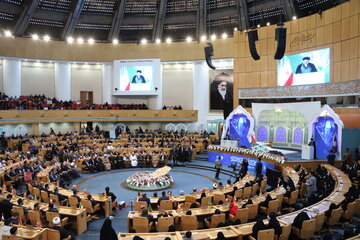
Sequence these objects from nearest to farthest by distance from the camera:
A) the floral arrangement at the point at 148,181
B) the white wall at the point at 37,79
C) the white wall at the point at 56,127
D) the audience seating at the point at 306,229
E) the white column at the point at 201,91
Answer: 1. the audience seating at the point at 306,229
2. the floral arrangement at the point at 148,181
3. the white wall at the point at 56,127
4. the white wall at the point at 37,79
5. the white column at the point at 201,91

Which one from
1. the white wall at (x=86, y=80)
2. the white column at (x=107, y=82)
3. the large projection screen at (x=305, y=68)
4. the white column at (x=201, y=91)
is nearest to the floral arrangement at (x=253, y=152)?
the large projection screen at (x=305, y=68)

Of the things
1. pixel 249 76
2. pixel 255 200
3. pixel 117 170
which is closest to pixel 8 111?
pixel 117 170

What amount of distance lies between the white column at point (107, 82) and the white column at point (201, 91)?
949cm

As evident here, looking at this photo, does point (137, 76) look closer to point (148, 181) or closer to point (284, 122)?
point (284, 122)

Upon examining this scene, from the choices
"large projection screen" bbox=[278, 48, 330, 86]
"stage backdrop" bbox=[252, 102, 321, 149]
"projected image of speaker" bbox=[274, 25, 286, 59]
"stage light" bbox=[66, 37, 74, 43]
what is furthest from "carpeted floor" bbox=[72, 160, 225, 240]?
"stage light" bbox=[66, 37, 74, 43]

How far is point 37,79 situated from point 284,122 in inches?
986

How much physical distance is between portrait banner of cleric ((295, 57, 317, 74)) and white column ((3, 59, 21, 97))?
1016 inches

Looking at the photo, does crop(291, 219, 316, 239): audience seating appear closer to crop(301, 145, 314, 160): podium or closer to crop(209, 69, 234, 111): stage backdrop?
crop(301, 145, 314, 160): podium

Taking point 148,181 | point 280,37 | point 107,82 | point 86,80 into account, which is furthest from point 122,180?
point 86,80

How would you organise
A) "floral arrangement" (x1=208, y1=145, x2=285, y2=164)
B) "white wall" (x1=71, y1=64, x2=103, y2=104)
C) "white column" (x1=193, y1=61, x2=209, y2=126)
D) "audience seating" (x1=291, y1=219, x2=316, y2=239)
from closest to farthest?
"audience seating" (x1=291, y1=219, x2=316, y2=239), "floral arrangement" (x1=208, y1=145, x2=285, y2=164), "white column" (x1=193, y1=61, x2=209, y2=126), "white wall" (x1=71, y1=64, x2=103, y2=104)

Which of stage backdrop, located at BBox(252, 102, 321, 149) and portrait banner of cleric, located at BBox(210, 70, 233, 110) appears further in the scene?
portrait banner of cleric, located at BBox(210, 70, 233, 110)

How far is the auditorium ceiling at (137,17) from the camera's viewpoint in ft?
83.1

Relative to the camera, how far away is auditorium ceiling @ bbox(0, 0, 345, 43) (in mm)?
25328

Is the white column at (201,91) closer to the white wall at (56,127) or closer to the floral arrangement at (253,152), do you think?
the floral arrangement at (253,152)
